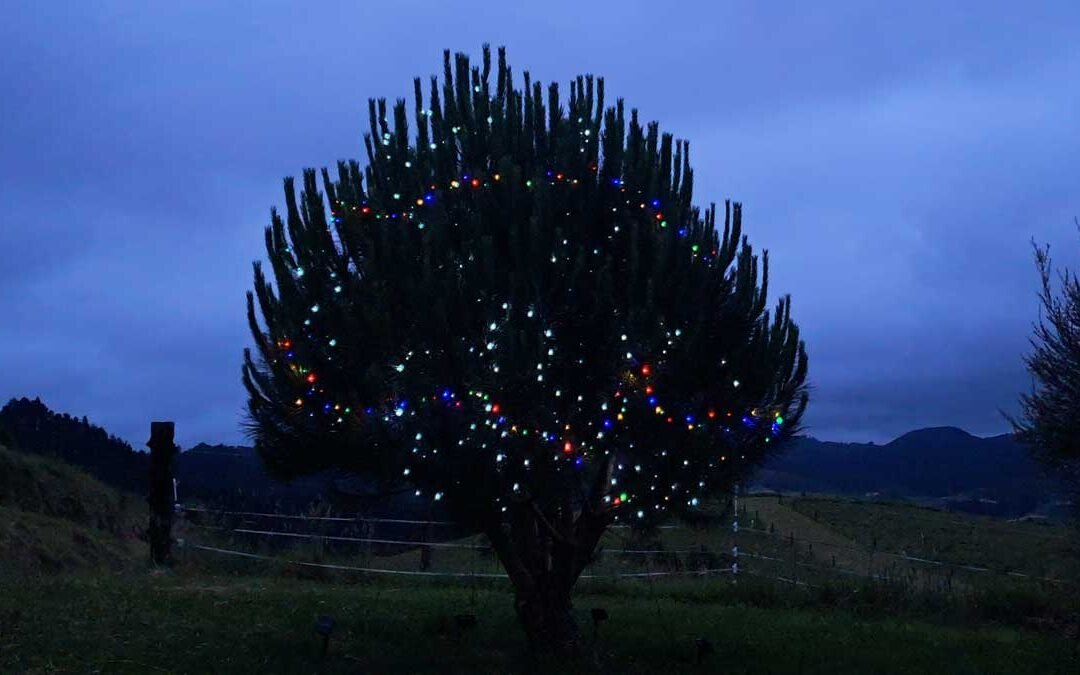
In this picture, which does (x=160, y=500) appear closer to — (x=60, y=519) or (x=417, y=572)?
(x=417, y=572)

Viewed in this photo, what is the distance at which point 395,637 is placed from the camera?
12.9 meters

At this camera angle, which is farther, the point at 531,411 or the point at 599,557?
the point at 599,557

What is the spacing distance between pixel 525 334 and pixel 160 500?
35.5 ft

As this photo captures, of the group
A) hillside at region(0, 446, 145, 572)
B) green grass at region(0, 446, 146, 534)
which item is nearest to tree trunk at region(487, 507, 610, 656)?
hillside at region(0, 446, 145, 572)

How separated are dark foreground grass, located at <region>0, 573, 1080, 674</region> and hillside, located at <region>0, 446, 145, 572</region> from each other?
3.81 metres

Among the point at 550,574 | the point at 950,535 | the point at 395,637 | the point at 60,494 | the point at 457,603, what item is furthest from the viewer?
the point at 950,535

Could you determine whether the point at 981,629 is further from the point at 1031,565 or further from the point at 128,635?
the point at 128,635

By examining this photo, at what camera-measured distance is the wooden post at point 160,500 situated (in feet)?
59.7

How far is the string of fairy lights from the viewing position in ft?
33.8

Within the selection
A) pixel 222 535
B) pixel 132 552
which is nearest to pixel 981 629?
pixel 222 535

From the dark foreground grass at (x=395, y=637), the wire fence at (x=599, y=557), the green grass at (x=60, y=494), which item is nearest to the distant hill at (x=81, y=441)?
the green grass at (x=60, y=494)

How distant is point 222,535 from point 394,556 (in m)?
3.70

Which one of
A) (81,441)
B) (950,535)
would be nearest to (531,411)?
(950,535)

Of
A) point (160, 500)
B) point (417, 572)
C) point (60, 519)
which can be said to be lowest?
point (417, 572)
